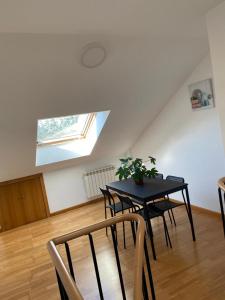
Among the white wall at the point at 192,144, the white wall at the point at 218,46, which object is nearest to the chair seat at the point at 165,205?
the white wall at the point at 192,144

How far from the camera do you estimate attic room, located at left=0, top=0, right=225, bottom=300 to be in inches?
78.9

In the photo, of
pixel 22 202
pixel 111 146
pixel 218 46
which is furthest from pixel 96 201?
pixel 218 46

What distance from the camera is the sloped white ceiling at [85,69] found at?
6.36 ft

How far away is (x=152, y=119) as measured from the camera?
4844 mm

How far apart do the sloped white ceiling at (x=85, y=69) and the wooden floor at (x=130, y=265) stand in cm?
153

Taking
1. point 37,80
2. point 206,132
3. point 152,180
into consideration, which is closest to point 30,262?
point 152,180

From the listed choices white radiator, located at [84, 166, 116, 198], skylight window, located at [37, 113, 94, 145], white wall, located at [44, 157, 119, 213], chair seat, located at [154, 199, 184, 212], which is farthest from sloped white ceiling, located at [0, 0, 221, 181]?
chair seat, located at [154, 199, 184, 212]

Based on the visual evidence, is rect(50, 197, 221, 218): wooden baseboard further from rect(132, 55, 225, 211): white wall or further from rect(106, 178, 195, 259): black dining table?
rect(106, 178, 195, 259): black dining table

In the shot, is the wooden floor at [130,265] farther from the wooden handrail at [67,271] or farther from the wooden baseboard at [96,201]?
the wooden handrail at [67,271]

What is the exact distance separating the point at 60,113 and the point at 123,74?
0.99m

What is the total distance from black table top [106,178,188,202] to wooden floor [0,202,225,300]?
693 millimetres

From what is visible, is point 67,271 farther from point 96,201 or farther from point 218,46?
point 96,201

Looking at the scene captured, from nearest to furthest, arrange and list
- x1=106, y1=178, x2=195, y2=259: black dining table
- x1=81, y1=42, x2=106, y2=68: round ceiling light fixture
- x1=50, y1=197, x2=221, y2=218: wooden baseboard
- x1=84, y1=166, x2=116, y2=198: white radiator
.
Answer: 1. x1=81, y1=42, x2=106, y2=68: round ceiling light fixture
2. x1=106, y1=178, x2=195, y2=259: black dining table
3. x1=50, y1=197, x2=221, y2=218: wooden baseboard
4. x1=84, y1=166, x2=116, y2=198: white radiator

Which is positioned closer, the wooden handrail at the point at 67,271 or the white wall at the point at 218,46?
the wooden handrail at the point at 67,271
